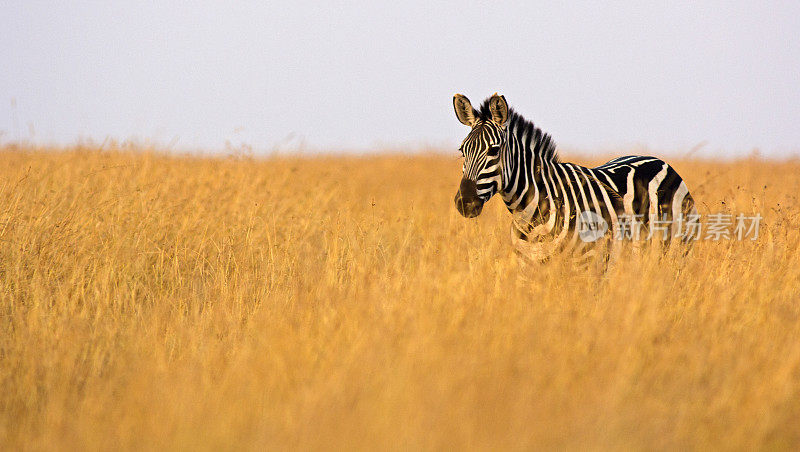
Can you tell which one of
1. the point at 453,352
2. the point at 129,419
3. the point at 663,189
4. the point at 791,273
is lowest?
the point at 129,419

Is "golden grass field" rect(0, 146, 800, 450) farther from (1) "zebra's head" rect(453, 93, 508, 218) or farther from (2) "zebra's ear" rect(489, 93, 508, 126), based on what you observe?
(2) "zebra's ear" rect(489, 93, 508, 126)

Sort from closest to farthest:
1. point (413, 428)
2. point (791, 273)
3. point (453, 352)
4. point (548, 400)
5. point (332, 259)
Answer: point (413, 428) < point (548, 400) < point (453, 352) < point (791, 273) < point (332, 259)

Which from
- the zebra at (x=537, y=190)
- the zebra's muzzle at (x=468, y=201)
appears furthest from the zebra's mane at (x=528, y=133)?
the zebra's muzzle at (x=468, y=201)

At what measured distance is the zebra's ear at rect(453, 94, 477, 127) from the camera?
5.44 metres

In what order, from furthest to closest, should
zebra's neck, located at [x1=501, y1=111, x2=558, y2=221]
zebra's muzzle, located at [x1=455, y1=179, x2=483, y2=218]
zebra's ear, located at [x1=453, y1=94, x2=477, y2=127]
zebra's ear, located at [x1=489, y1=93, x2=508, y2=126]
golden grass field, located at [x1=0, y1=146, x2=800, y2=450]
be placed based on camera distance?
zebra's ear, located at [x1=453, y1=94, x2=477, y2=127] → zebra's neck, located at [x1=501, y1=111, x2=558, y2=221] → zebra's ear, located at [x1=489, y1=93, x2=508, y2=126] → zebra's muzzle, located at [x1=455, y1=179, x2=483, y2=218] → golden grass field, located at [x1=0, y1=146, x2=800, y2=450]

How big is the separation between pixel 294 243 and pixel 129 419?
3873 mm

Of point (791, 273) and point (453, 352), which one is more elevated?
point (791, 273)

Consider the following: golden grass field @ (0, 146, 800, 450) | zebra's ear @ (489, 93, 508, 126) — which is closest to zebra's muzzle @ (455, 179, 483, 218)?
golden grass field @ (0, 146, 800, 450)

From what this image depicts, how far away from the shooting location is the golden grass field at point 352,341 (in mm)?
3090

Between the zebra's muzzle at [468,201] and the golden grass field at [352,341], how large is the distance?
47 centimetres

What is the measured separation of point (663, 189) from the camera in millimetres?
6273

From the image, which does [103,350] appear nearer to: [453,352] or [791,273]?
[453,352]

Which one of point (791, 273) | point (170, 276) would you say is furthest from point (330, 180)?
point (791, 273)

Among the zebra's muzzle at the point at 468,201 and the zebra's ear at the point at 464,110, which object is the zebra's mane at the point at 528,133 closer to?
the zebra's ear at the point at 464,110
